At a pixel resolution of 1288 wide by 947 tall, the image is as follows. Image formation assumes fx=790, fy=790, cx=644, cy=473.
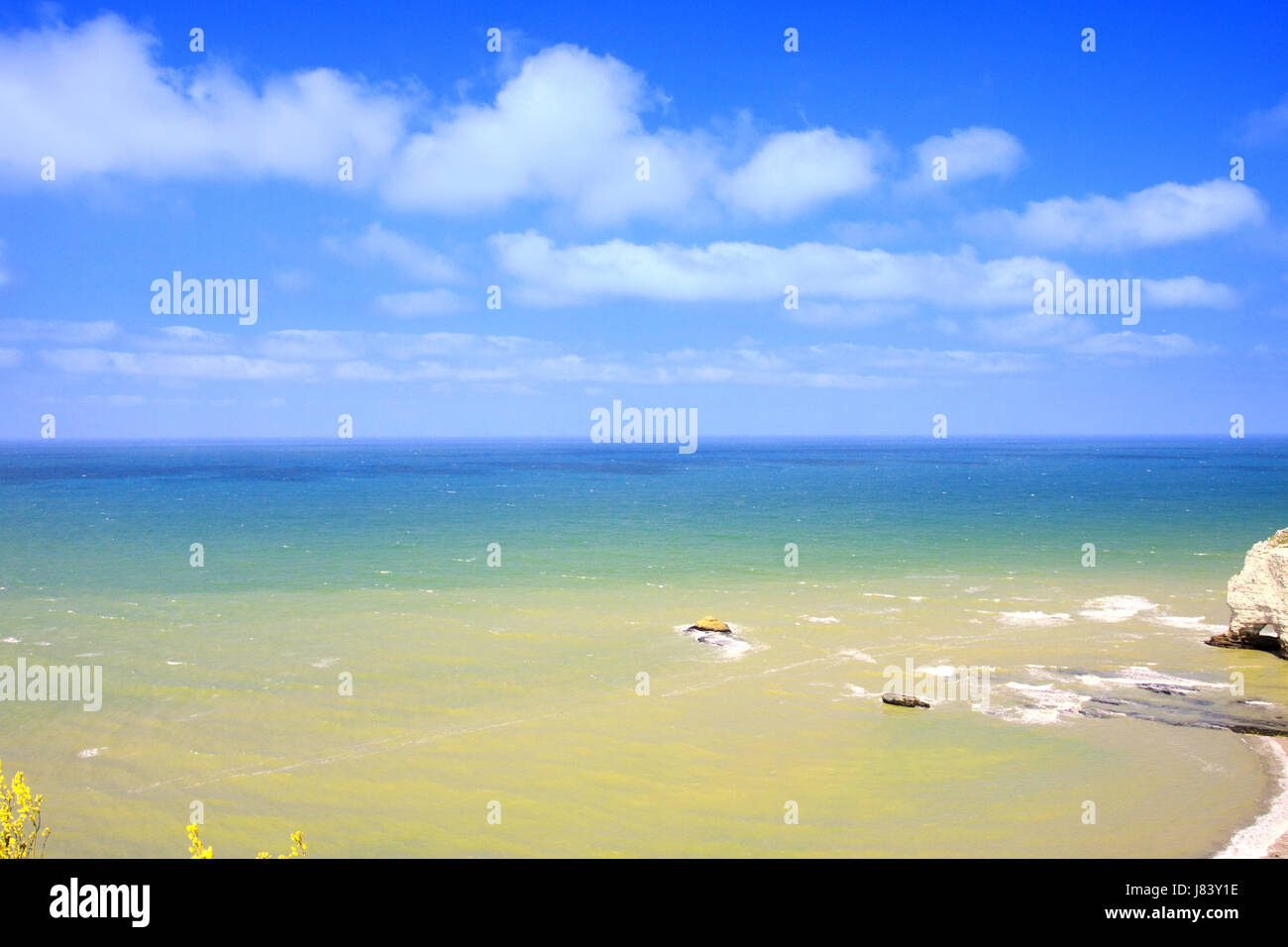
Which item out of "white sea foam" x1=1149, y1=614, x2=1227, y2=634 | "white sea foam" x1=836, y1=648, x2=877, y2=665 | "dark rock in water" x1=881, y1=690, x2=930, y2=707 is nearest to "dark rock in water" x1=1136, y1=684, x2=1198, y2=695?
"dark rock in water" x1=881, y1=690, x2=930, y2=707

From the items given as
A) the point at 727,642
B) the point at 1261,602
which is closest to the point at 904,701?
the point at 727,642

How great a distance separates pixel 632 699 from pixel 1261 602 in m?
20.3

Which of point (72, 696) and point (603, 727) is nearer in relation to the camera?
point (603, 727)

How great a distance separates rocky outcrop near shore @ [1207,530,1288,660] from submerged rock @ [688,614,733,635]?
15867 millimetres

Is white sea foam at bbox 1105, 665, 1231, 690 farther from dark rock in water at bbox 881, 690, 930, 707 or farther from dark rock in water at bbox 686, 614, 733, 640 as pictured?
dark rock in water at bbox 686, 614, 733, 640

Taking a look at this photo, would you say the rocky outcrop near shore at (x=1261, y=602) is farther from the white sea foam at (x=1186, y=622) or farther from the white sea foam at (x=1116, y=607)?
the white sea foam at (x=1116, y=607)

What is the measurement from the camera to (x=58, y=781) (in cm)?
1672

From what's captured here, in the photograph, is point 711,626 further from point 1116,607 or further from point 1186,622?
point 1186,622

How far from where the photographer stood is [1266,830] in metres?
13.4
